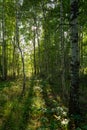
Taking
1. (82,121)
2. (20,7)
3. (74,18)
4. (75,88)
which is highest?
(20,7)

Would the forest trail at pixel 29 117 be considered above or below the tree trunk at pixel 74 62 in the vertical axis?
below

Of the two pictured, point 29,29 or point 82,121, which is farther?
point 29,29

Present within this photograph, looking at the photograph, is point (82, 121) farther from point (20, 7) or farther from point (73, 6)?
point (20, 7)

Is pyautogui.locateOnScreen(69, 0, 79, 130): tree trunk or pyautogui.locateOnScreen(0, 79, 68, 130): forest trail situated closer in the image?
pyautogui.locateOnScreen(0, 79, 68, 130): forest trail

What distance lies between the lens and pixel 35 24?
26984 mm

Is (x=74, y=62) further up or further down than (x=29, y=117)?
further up

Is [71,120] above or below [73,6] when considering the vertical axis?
below

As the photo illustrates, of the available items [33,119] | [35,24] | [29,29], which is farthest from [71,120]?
[29,29]

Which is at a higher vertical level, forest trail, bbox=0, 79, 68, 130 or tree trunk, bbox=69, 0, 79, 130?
tree trunk, bbox=69, 0, 79, 130

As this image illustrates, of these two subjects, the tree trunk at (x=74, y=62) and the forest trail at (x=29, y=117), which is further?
the tree trunk at (x=74, y=62)

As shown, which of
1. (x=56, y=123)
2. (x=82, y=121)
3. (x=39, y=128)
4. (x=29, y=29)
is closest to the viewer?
(x=39, y=128)

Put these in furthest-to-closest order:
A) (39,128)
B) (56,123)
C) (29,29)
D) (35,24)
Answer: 1. (29,29)
2. (35,24)
3. (56,123)
4. (39,128)

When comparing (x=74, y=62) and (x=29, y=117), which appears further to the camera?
(x=74, y=62)

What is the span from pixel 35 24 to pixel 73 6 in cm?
1830
